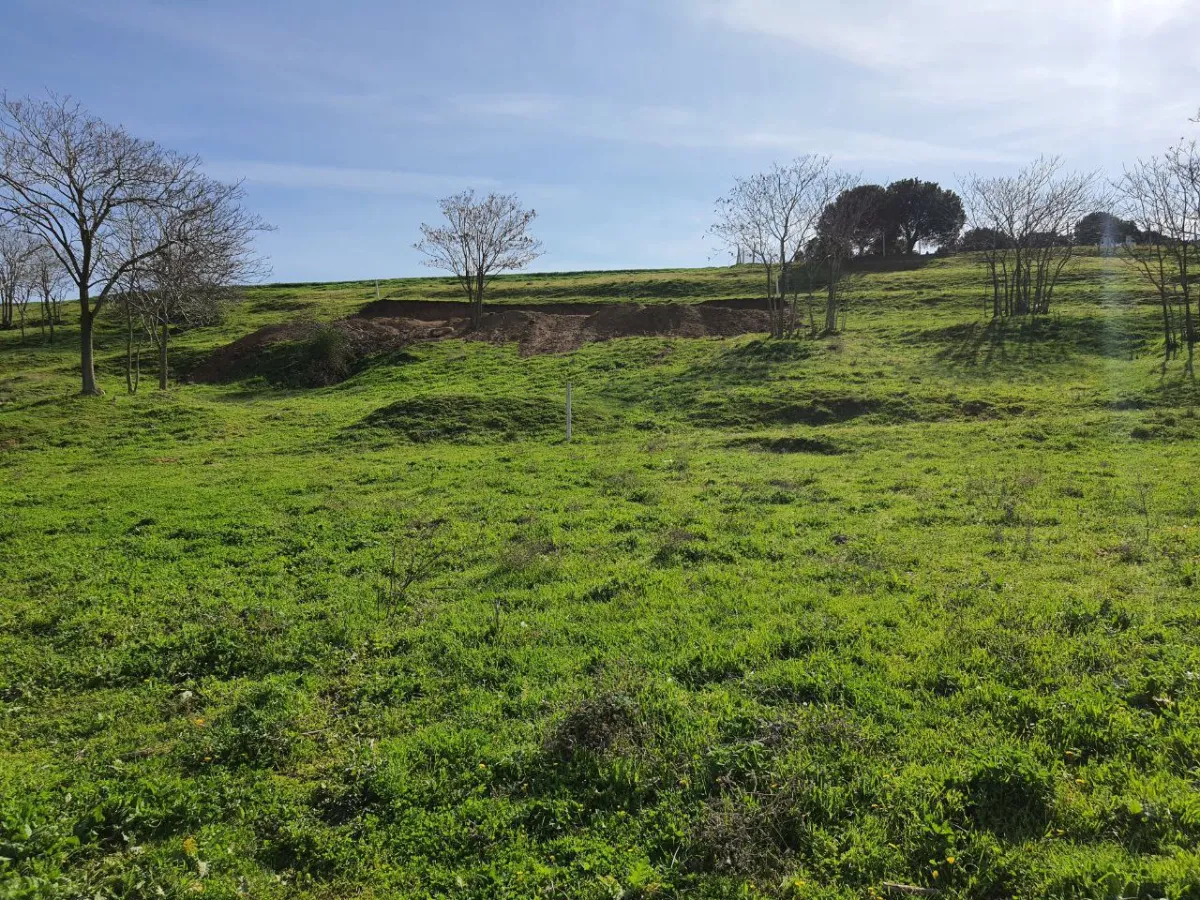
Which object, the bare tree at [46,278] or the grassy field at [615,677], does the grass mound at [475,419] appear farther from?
the bare tree at [46,278]

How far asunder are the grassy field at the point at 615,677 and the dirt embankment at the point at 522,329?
20.9 meters

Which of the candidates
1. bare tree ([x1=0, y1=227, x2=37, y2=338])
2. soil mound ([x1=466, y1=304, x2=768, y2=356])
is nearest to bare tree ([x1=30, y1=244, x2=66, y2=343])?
bare tree ([x1=0, y1=227, x2=37, y2=338])

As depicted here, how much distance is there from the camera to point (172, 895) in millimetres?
3803

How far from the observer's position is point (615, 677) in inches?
232

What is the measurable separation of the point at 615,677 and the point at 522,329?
3328 cm

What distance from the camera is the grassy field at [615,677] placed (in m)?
3.97

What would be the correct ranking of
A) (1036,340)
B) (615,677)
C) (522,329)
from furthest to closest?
(522,329) < (1036,340) < (615,677)

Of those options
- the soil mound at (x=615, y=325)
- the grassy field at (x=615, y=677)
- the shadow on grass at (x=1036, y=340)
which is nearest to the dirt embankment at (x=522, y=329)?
the soil mound at (x=615, y=325)

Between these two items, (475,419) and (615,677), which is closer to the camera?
(615,677)

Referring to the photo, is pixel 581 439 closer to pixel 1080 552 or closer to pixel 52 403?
pixel 1080 552

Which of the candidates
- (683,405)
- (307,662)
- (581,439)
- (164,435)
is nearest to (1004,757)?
(307,662)

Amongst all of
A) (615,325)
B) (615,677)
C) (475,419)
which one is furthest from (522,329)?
(615,677)

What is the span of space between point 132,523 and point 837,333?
2908 cm

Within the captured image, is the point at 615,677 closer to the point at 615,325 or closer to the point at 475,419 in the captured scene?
the point at 475,419
